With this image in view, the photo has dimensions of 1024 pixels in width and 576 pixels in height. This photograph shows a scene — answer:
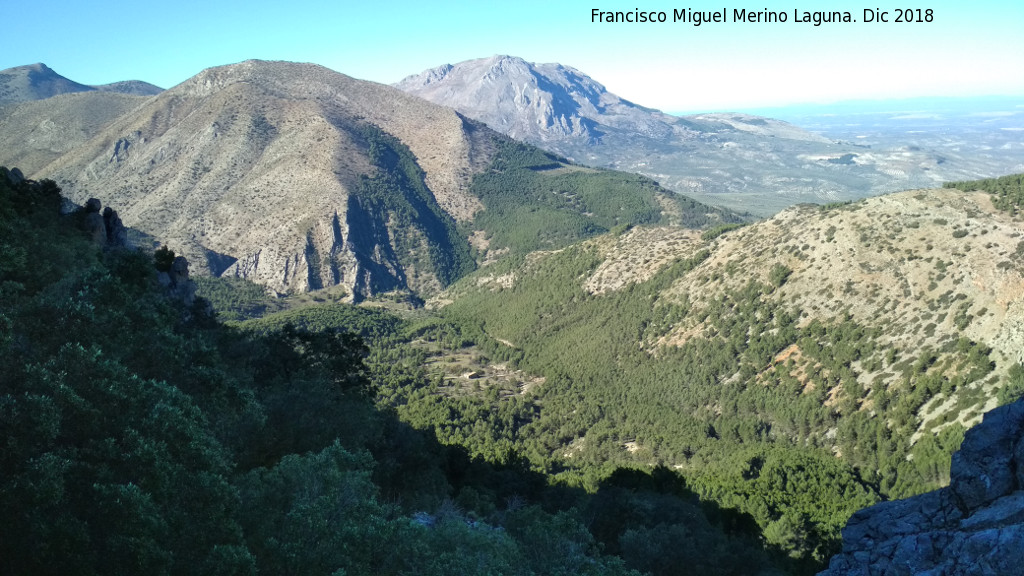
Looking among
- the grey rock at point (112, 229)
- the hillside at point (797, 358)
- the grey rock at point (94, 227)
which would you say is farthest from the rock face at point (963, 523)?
the grey rock at point (112, 229)

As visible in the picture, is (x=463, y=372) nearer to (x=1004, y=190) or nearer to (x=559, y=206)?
(x=1004, y=190)

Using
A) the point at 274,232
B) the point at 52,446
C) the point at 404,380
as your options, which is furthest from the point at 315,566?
the point at 274,232

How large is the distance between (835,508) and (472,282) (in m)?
97.1

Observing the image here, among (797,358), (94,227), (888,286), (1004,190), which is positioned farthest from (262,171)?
(1004,190)

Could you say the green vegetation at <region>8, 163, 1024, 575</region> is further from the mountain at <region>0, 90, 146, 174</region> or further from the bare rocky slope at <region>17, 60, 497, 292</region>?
the mountain at <region>0, 90, 146, 174</region>

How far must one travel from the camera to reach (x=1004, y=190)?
6144 cm

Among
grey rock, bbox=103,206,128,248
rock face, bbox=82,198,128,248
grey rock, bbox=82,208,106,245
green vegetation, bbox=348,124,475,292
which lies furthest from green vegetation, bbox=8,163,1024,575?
green vegetation, bbox=348,124,475,292

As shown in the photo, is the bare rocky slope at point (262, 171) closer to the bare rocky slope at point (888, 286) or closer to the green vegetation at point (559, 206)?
the green vegetation at point (559, 206)

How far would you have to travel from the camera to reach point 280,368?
31781mm

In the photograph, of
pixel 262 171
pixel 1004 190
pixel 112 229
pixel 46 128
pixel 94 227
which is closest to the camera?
pixel 94 227

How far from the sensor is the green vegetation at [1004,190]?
57562 millimetres

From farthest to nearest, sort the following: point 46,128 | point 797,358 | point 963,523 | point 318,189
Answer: point 46,128
point 318,189
point 797,358
point 963,523

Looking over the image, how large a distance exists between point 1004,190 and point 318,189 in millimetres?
126758

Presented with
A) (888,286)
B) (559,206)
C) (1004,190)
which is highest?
(1004,190)
